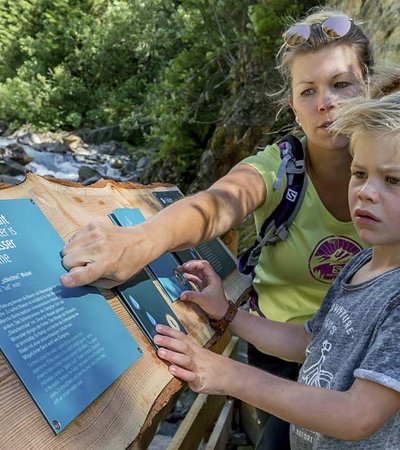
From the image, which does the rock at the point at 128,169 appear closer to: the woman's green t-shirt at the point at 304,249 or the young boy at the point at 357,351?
the woman's green t-shirt at the point at 304,249

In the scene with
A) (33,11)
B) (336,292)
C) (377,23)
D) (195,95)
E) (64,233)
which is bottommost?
(336,292)

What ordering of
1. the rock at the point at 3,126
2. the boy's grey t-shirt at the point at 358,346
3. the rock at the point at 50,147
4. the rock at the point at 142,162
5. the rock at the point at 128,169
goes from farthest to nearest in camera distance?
the rock at the point at 3,126 < the rock at the point at 50,147 < the rock at the point at 142,162 < the rock at the point at 128,169 < the boy's grey t-shirt at the point at 358,346

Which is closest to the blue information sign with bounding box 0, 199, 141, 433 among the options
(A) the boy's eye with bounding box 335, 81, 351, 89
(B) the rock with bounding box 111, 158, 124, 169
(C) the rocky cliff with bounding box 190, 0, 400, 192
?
(A) the boy's eye with bounding box 335, 81, 351, 89

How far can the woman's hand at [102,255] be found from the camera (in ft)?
3.68

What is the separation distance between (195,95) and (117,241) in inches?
372

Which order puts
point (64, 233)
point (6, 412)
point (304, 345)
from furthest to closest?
point (304, 345), point (64, 233), point (6, 412)

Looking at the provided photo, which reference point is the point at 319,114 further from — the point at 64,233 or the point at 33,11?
the point at 33,11

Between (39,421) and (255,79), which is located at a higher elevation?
(255,79)

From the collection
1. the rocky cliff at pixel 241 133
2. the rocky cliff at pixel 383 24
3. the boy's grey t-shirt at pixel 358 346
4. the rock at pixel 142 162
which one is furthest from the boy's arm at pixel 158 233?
the rock at pixel 142 162

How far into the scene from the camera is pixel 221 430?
2688 mm

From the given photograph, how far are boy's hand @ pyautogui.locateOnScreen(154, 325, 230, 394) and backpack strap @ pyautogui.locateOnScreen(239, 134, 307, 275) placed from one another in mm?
679

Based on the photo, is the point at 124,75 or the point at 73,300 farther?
the point at 124,75

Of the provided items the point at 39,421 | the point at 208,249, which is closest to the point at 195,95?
the point at 208,249

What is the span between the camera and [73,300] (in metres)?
1.11
